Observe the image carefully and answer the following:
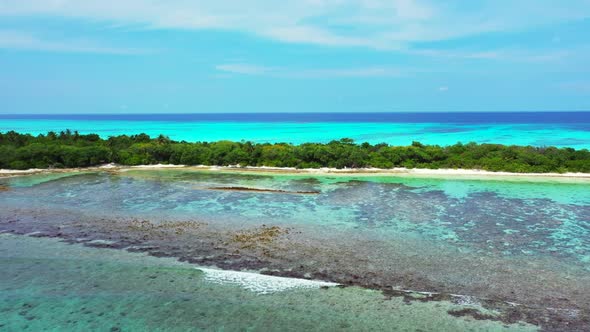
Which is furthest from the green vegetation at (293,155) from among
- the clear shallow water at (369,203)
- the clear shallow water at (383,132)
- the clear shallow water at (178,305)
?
the clear shallow water at (178,305)

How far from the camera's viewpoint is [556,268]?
12.0m

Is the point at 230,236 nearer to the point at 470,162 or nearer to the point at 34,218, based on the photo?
the point at 34,218

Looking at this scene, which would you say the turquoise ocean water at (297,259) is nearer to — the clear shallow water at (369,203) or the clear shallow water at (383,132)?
the clear shallow water at (369,203)

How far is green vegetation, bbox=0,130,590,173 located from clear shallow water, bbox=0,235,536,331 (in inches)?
864

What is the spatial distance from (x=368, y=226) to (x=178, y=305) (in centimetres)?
865

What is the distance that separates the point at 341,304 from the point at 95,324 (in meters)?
5.38

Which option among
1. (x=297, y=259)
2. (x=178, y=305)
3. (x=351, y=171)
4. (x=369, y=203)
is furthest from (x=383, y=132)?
(x=178, y=305)

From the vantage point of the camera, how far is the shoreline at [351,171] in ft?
92.4

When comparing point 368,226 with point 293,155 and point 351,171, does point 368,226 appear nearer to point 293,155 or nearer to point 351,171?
point 351,171

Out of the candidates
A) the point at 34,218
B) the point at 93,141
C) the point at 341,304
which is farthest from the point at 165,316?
the point at 93,141


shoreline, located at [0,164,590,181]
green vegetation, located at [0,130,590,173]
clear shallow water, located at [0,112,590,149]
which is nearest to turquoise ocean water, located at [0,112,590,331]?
shoreline, located at [0,164,590,181]

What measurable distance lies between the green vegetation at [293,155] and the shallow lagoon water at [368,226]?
13.5 ft

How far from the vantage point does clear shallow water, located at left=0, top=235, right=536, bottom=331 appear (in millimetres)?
8969

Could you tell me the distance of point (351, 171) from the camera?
31.1 m
